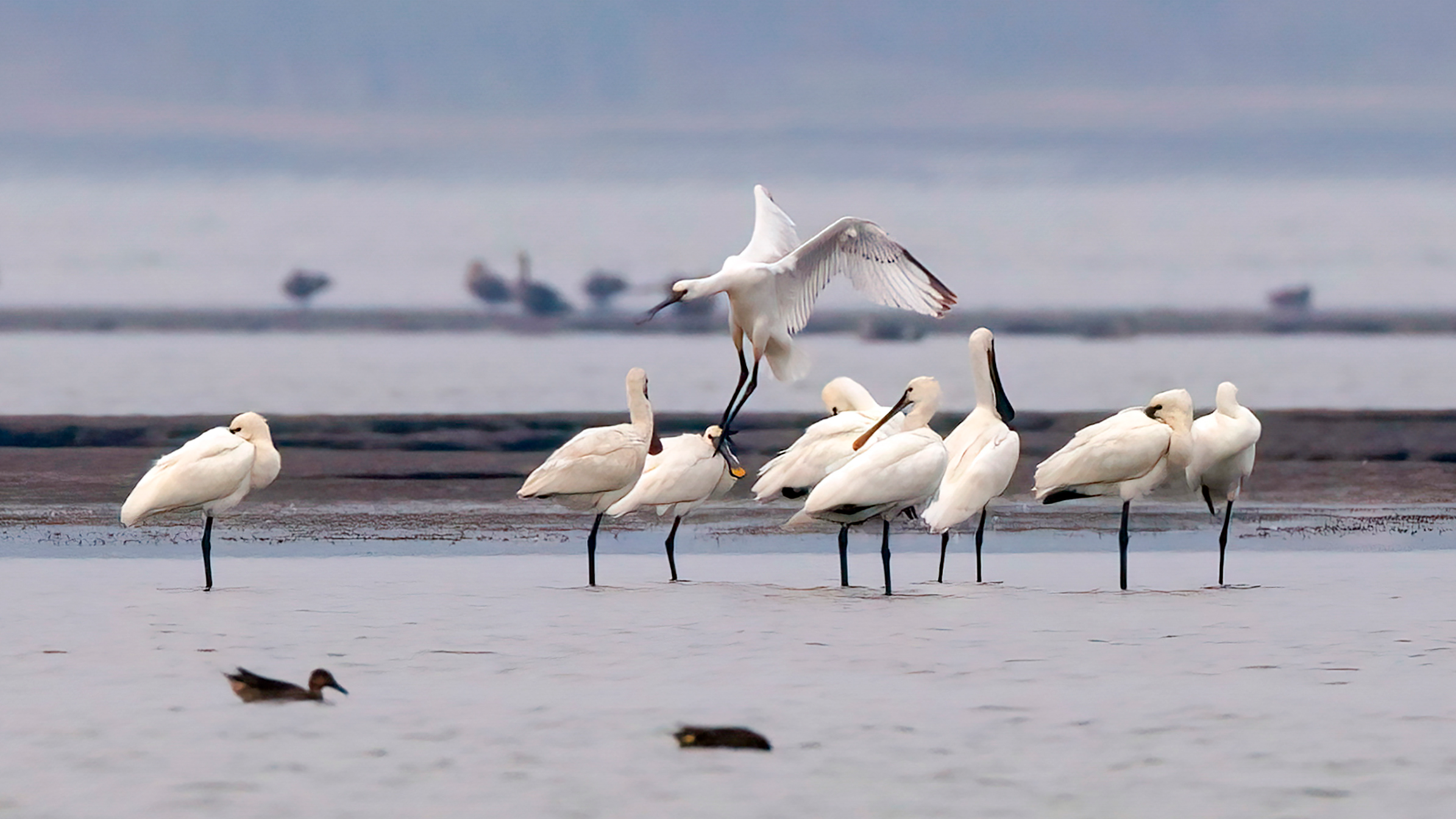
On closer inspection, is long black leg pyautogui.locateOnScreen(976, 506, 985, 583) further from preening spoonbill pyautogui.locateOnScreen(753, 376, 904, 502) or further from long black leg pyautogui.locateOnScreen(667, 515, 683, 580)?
long black leg pyautogui.locateOnScreen(667, 515, 683, 580)

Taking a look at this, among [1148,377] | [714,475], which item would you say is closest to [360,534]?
[714,475]

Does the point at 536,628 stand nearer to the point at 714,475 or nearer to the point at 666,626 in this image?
the point at 666,626

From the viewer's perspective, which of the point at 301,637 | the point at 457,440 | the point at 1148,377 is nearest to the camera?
the point at 301,637

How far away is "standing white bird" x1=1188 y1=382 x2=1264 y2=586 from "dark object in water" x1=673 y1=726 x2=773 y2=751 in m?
5.62

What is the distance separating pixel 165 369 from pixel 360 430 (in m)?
20.3

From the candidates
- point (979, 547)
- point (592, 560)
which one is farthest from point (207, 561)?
point (979, 547)

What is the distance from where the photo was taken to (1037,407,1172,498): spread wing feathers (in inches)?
504

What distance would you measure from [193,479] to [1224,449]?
614 centimetres

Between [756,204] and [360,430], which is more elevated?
[756,204]

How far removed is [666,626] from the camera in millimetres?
10875

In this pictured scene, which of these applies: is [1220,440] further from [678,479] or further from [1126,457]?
[678,479]

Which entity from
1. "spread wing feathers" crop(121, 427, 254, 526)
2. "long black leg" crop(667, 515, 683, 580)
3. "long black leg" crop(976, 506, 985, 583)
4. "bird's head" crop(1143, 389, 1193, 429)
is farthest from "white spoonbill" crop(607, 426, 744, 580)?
"bird's head" crop(1143, 389, 1193, 429)

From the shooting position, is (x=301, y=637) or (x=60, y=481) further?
(x=60, y=481)

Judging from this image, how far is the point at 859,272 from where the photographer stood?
Result: 1463cm
